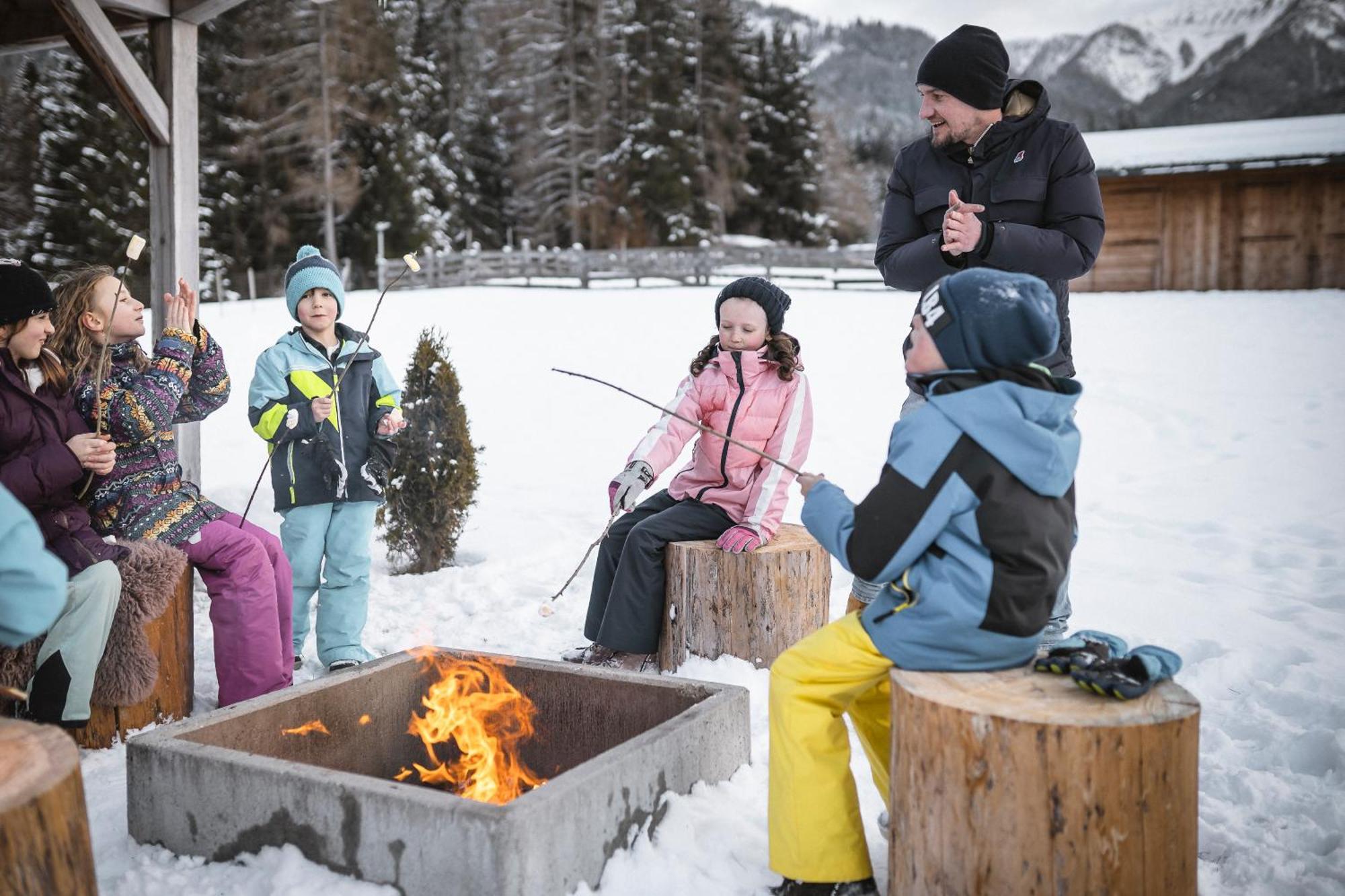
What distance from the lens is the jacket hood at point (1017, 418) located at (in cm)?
224

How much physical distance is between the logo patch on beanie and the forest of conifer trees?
A: 26571 millimetres

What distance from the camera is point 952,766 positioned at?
6.97ft

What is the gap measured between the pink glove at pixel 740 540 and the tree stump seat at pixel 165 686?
6.53 feet

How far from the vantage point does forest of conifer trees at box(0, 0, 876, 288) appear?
25.8 meters

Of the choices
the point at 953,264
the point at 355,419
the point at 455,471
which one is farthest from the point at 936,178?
the point at 455,471

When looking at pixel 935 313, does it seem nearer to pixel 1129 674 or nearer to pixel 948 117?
pixel 1129 674

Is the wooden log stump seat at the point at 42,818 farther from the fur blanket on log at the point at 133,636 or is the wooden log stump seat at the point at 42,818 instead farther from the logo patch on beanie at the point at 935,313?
the logo patch on beanie at the point at 935,313

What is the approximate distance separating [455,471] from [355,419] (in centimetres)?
179

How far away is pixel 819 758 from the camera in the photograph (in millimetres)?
2434

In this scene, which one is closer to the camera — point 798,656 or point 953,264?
point 798,656

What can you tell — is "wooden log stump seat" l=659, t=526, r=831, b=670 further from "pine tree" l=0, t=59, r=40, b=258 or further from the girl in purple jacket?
"pine tree" l=0, t=59, r=40, b=258

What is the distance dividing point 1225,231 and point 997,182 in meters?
17.9

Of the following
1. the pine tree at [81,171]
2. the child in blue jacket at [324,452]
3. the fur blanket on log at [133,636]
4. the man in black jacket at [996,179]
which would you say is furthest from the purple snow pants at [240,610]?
the pine tree at [81,171]

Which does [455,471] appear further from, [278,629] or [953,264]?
[953,264]
